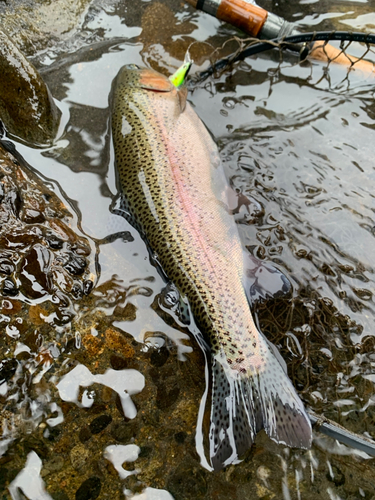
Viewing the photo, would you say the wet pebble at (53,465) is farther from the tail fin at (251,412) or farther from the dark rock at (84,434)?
the tail fin at (251,412)

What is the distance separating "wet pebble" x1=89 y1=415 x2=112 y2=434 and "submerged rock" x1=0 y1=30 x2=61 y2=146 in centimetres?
246

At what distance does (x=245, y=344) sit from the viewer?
2406 millimetres

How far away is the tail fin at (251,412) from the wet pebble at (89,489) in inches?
27.4

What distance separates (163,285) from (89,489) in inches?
54.3

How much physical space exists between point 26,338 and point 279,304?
5.92 ft

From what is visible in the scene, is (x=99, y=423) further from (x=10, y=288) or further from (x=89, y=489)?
(x=10, y=288)

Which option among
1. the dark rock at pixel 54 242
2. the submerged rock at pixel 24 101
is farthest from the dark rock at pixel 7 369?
the submerged rock at pixel 24 101

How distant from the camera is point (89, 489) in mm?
2162

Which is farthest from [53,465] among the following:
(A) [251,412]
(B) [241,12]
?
(B) [241,12]

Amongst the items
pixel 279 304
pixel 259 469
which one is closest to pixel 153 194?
pixel 279 304

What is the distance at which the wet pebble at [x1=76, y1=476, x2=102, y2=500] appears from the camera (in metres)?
2.14

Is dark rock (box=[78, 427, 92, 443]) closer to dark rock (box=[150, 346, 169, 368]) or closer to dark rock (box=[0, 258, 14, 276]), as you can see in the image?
dark rock (box=[150, 346, 169, 368])

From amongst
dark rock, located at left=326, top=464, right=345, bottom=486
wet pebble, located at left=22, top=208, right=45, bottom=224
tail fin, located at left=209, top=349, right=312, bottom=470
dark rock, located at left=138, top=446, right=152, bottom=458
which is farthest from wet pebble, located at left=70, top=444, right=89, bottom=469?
wet pebble, located at left=22, top=208, right=45, bottom=224

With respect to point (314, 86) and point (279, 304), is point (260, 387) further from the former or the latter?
point (314, 86)
